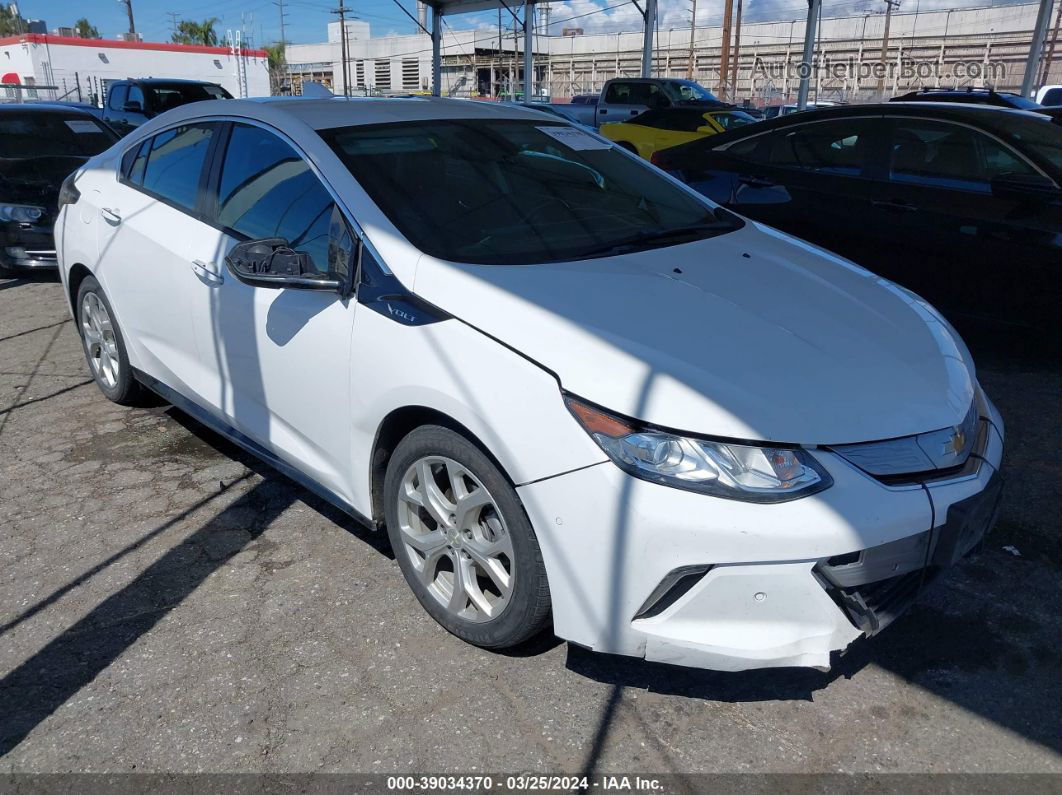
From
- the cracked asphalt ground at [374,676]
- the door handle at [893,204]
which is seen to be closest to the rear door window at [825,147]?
the door handle at [893,204]

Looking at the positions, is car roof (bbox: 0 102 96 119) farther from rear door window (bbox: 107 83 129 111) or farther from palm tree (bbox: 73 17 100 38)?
palm tree (bbox: 73 17 100 38)

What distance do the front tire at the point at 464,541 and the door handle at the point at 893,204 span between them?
3857 millimetres

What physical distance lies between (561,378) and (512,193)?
1.19 meters

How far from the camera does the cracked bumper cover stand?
218 centimetres

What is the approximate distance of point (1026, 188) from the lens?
4887 mm

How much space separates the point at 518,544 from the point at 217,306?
5.48ft

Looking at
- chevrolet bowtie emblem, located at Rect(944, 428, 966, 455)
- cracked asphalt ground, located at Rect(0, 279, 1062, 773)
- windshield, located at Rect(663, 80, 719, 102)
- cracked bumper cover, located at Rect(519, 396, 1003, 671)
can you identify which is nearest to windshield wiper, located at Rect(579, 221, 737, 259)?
cracked bumper cover, located at Rect(519, 396, 1003, 671)

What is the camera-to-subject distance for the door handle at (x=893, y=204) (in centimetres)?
535

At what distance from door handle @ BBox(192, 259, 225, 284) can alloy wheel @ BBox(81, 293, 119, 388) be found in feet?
3.70

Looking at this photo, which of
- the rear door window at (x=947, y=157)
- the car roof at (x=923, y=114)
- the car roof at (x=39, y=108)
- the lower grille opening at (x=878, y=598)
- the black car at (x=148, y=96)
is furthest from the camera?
the black car at (x=148, y=96)

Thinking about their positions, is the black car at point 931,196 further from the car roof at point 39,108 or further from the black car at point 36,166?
the car roof at point 39,108

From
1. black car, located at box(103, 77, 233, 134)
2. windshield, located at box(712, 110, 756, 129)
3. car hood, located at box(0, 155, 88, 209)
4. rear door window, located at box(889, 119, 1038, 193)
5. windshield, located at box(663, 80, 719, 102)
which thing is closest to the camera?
rear door window, located at box(889, 119, 1038, 193)

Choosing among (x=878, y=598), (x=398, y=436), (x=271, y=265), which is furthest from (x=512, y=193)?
(x=878, y=598)

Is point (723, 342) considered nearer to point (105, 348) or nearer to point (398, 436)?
point (398, 436)
